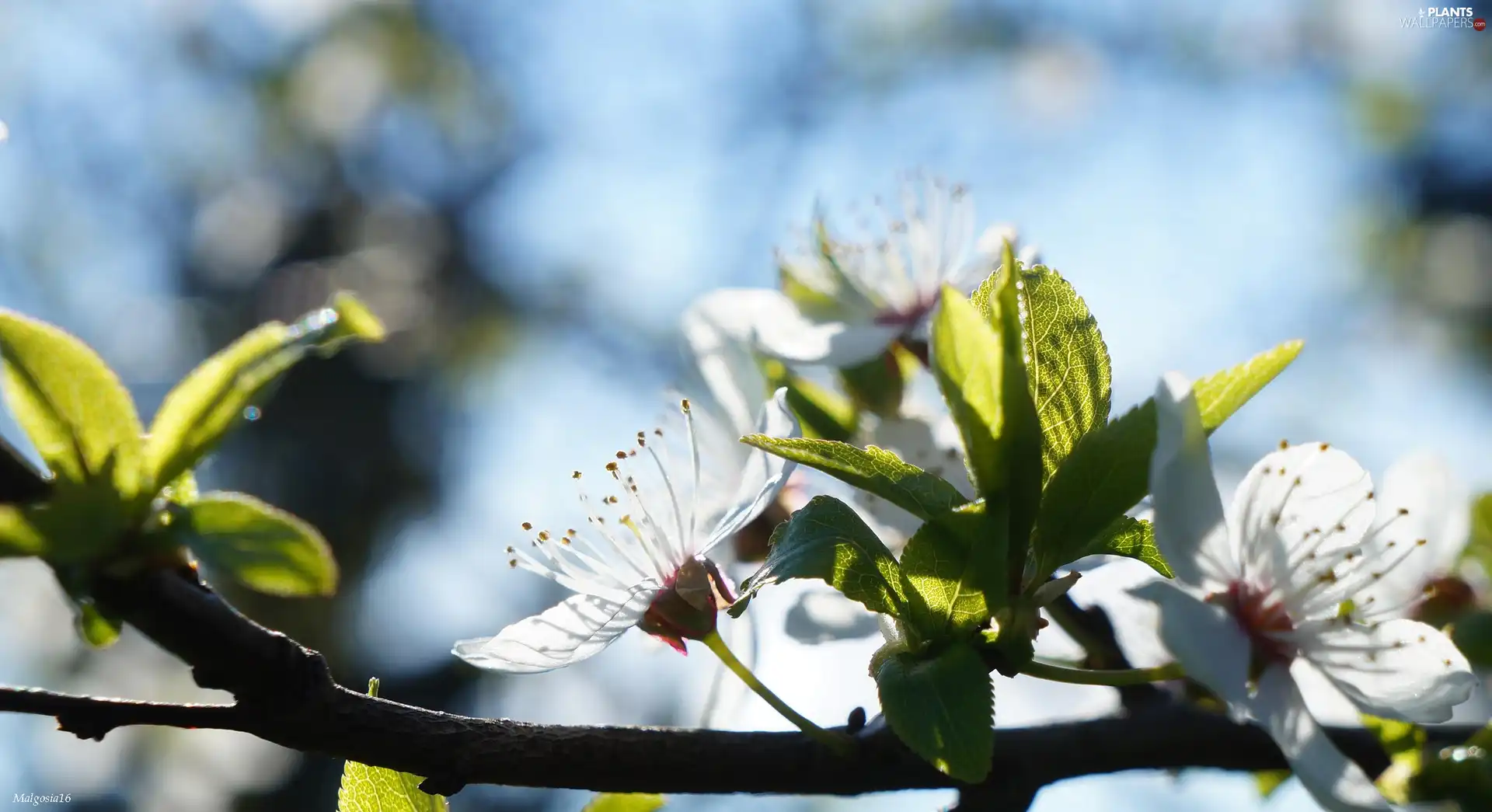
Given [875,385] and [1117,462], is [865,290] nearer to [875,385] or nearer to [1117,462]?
Result: [875,385]

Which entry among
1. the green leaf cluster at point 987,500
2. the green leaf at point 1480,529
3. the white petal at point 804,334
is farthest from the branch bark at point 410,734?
the green leaf at point 1480,529

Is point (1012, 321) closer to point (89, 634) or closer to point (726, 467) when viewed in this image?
point (726, 467)

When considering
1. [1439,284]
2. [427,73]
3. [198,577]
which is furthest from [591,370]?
[198,577]

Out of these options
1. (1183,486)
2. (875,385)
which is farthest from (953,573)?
(875,385)

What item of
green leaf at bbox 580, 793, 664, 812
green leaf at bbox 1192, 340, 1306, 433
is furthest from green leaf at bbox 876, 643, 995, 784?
green leaf at bbox 580, 793, 664, 812

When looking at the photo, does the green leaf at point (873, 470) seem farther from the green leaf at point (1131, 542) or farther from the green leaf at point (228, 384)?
the green leaf at point (228, 384)

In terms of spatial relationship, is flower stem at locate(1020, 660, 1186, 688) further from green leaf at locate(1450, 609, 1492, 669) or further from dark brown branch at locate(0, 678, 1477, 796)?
green leaf at locate(1450, 609, 1492, 669)

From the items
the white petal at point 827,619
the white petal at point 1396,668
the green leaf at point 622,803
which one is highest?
the white petal at point 827,619
